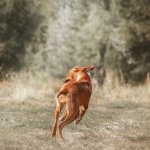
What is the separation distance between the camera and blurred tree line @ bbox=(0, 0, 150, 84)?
22.8 meters

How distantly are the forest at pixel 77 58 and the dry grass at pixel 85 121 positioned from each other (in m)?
0.02

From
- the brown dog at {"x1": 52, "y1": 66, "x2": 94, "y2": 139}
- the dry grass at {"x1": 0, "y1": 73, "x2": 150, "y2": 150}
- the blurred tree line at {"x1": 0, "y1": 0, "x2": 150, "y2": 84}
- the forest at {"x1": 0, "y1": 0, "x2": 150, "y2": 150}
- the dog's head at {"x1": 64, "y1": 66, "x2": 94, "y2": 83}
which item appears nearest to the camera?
the brown dog at {"x1": 52, "y1": 66, "x2": 94, "y2": 139}

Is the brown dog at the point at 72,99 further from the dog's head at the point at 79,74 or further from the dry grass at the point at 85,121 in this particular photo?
the dry grass at the point at 85,121

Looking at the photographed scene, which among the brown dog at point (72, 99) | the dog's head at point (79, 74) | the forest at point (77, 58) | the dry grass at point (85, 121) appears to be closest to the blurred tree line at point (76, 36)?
the forest at point (77, 58)

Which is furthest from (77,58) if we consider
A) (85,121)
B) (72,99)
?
(72,99)

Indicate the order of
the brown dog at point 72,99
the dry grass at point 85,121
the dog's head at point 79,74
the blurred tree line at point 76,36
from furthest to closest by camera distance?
1. the blurred tree line at point 76,36
2. the dry grass at point 85,121
3. the dog's head at point 79,74
4. the brown dog at point 72,99

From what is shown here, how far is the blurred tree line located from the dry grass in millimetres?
2348

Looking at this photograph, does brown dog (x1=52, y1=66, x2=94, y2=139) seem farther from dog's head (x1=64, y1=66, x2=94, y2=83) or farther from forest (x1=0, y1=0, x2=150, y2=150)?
forest (x1=0, y1=0, x2=150, y2=150)

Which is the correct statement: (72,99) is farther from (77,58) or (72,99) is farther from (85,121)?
(77,58)

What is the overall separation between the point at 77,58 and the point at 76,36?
35.2 inches

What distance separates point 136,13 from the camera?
22.7 m

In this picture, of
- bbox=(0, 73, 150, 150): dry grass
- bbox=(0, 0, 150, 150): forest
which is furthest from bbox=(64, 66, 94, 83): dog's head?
bbox=(0, 0, 150, 150): forest

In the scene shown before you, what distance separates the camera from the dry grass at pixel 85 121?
1021 cm

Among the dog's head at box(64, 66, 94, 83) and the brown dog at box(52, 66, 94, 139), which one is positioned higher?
the dog's head at box(64, 66, 94, 83)
